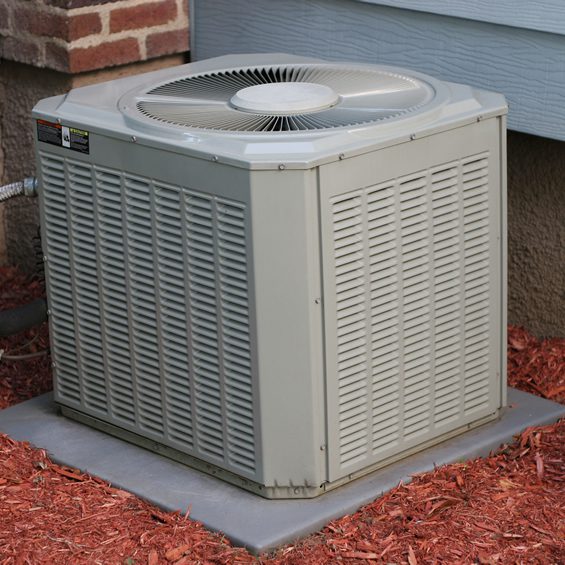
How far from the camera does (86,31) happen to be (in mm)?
4500

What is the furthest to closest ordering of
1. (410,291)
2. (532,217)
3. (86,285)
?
(532,217), (86,285), (410,291)

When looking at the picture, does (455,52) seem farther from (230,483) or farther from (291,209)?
(230,483)

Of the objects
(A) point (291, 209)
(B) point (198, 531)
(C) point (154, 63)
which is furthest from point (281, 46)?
(B) point (198, 531)

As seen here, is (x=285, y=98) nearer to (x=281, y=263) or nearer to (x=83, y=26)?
(x=281, y=263)

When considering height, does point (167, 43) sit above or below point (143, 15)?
below

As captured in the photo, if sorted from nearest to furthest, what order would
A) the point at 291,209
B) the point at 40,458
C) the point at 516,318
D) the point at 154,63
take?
the point at 291,209 → the point at 40,458 → the point at 516,318 → the point at 154,63

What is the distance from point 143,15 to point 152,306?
1.55 metres

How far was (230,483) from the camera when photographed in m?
3.52

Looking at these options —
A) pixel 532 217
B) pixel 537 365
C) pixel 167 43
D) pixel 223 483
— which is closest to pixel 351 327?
pixel 223 483

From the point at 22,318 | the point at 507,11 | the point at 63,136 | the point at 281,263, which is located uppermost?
the point at 507,11

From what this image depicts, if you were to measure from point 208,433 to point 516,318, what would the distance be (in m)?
1.47

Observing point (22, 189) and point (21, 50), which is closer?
point (22, 189)

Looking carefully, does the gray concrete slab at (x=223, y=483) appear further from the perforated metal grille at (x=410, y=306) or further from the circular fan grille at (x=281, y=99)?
the circular fan grille at (x=281, y=99)

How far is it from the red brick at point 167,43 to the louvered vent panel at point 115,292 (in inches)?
52.8
